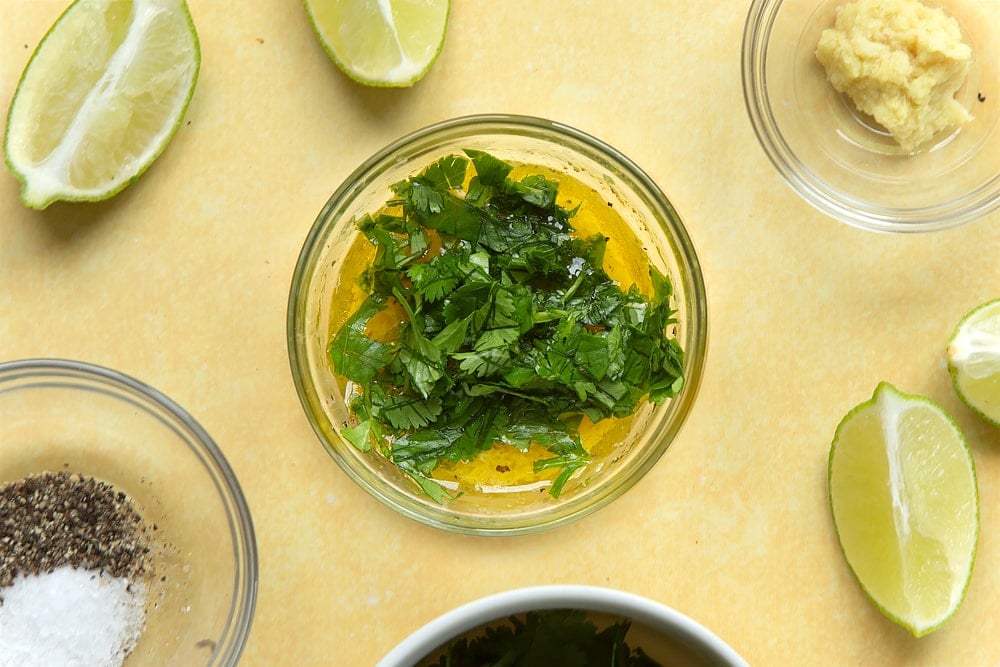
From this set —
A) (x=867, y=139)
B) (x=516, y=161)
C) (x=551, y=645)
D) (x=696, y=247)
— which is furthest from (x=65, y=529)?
(x=867, y=139)

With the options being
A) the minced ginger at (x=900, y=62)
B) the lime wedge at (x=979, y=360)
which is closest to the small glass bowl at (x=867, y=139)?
the minced ginger at (x=900, y=62)

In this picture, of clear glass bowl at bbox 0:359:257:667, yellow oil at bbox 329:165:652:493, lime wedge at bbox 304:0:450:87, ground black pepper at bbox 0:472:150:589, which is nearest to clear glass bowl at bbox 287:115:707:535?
yellow oil at bbox 329:165:652:493

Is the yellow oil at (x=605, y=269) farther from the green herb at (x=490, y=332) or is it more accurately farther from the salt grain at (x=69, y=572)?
the salt grain at (x=69, y=572)

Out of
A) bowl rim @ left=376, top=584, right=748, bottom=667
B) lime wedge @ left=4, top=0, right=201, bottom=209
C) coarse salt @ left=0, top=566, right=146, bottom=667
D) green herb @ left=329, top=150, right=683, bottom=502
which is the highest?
lime wedge @ left=4, top=0, right=201, bottom=209

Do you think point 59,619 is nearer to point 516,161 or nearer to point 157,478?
point 157,478

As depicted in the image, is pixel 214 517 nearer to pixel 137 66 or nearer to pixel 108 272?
pixel 108 272

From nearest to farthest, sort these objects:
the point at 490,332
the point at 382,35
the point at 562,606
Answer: the point at 562,606 < the point at 490,332 < the point at 382,35

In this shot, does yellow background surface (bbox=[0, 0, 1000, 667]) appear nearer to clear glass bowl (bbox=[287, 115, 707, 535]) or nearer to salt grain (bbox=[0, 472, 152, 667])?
clear glass bowl (bbox=[287, 115, 707, 535])
